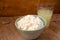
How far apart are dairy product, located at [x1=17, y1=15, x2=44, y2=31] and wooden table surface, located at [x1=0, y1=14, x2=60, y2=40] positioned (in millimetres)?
100

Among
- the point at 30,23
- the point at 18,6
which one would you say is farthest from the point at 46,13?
the point at 18,6

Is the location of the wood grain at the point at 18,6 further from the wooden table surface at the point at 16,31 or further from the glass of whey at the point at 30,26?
the glass of whey at the point at 30,26

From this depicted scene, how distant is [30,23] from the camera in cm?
90

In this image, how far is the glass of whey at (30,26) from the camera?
2.76 ft

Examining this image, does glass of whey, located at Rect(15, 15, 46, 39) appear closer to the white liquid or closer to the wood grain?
the white liquid

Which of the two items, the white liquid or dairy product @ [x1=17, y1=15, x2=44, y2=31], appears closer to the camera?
dairy product @ [x1=17, y1=15, x2=44, y2=31]

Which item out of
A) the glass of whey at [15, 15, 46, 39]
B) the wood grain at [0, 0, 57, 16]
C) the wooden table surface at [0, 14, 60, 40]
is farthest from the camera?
the wood grain at [0, 0, 57, 16]

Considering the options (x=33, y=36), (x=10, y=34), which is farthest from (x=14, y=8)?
(x=33, y=36)

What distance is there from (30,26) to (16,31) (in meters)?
0.17

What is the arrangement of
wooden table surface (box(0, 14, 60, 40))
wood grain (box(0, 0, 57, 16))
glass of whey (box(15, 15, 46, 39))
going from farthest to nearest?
1. wood grain (box(0, 0, 57, 16))
2. wooden table surface (box(0, 14, 60, 40))
3. glass of whey (box(15, 15, 46, 39))

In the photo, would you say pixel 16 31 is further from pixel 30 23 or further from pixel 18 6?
pixel 18 6

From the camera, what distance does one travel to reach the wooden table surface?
0.95m

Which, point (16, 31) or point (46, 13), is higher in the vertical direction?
point (46, 13)

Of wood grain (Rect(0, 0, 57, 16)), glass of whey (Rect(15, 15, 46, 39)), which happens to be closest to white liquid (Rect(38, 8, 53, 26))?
glass of whey (Rect(15, 15, 46, 39))
